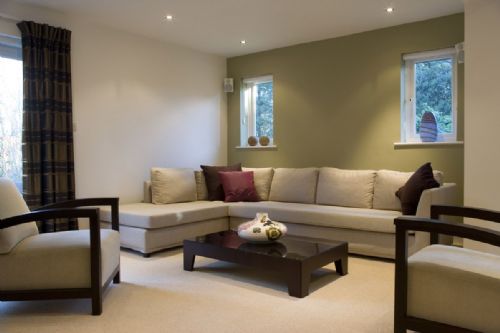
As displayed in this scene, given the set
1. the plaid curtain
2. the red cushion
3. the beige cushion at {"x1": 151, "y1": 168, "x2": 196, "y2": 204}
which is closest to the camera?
the plaid curtain

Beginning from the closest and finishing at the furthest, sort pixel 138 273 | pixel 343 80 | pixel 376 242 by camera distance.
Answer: pixel 138 273, pixel 376 242, pixel 343 80

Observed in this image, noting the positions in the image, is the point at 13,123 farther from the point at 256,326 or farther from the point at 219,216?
the point at 256,326

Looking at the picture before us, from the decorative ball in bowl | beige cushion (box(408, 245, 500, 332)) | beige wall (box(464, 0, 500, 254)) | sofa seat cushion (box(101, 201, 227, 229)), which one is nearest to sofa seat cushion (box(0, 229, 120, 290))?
the decorative ball in bowl

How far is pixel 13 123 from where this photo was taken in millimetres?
3932

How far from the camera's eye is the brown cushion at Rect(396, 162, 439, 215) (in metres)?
3.55

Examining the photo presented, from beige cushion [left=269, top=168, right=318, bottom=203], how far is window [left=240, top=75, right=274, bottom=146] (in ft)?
3.20

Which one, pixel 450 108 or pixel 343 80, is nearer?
pixel 450 108

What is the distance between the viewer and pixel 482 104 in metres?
3.59

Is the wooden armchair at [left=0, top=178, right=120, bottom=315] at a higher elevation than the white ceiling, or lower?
lower

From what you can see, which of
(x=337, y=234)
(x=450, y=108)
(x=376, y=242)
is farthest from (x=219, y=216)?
(x=450, y=108)

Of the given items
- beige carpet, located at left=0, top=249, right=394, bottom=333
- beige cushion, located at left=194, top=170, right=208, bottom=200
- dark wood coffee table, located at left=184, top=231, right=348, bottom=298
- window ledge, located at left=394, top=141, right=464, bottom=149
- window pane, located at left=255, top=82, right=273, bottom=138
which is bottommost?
beige carpet, located at left=0, top=249, right=394, bottom=333

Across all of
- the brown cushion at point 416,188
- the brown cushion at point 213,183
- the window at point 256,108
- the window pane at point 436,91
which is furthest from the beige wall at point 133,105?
the brown cushion at point 416,188

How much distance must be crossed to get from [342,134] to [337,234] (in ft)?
5.07

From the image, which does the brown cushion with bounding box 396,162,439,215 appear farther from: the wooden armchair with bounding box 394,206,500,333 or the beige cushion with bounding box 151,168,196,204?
the beige cushion with bounding box 151,168,196,204
